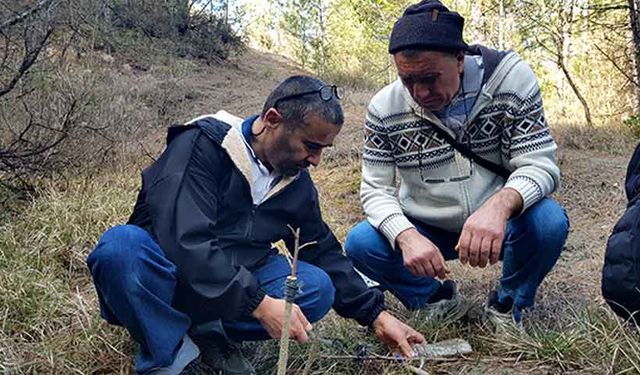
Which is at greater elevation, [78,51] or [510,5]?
[510,5]

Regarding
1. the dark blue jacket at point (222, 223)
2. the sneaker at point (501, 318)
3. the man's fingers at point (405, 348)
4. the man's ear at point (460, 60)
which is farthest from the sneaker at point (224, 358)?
the man's ear at point (460, 60)

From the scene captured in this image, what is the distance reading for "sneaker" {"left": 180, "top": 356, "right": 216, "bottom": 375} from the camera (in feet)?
6.65

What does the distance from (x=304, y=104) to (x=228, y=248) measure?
540 millimetres

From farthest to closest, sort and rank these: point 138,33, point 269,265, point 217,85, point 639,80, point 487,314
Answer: point 138,33
point 217,85
point 639,80
point 487,314
point 269,265

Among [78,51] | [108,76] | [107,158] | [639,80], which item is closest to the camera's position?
[107,158]

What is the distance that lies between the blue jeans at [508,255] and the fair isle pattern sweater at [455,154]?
0.08m

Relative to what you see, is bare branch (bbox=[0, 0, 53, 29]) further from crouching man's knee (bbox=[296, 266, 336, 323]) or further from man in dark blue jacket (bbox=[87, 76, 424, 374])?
crouching man's knee (bbox=[296, 266, 336, 323])

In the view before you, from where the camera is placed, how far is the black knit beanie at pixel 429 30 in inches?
85.2

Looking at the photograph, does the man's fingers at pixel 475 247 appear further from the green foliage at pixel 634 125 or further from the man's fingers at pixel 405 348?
the green foliage at pixel 634 125

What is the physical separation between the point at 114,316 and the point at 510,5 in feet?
31.9

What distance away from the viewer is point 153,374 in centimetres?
195

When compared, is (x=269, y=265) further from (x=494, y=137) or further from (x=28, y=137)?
(x=28, y=137)

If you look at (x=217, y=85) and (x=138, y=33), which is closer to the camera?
(x=217, y=85)

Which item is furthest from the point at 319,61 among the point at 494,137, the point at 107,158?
the point at 494,137
